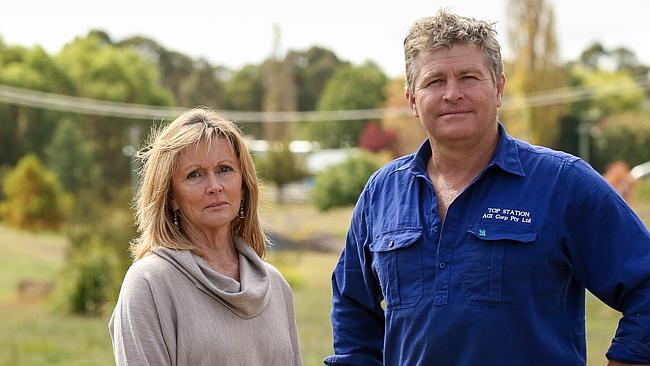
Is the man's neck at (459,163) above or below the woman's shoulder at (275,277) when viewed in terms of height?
above

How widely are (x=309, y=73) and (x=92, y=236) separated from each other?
29393 millimetres

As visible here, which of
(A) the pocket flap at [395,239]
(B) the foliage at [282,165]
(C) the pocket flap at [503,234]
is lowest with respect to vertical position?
(B) the foliage at [282,165]

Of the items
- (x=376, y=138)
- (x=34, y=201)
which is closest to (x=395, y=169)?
(x=34, y=201)

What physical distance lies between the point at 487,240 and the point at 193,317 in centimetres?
84

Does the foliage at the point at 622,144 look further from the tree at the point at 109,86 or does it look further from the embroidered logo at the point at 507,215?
the embroidered logo at the point at 507,215

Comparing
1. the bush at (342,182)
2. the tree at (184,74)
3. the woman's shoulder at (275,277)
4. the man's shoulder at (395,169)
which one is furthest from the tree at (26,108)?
the man's shoulder at (395,169)

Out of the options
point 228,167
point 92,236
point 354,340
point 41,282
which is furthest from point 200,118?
point 41,282

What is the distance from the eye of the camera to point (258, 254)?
3.36 meters

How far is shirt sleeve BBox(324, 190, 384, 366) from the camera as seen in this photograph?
3361 millimetres

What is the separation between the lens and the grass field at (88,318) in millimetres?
12266

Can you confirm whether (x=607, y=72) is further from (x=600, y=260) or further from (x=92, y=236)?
(x=600, y=260)

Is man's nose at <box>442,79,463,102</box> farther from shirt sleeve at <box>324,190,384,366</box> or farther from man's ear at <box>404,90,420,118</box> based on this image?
shirt sleeve at <box>324,190,384,366</box>

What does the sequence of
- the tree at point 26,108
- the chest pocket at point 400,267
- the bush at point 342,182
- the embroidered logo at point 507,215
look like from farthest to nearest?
the tree at point 26,108 < the bush at point 342,182 < the chest pocket at point 400,267 < the embroidered logo at point 507,215

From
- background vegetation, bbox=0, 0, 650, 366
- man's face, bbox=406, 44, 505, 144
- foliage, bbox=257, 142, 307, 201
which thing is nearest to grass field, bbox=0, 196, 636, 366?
background vegetation, bbox=0, 0, 650, 366
